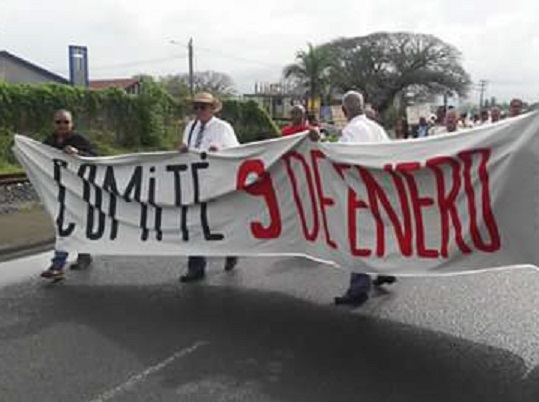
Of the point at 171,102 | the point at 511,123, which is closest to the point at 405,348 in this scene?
the point at 511,123

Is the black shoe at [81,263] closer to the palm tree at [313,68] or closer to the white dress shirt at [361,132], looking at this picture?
the white dress shirt at [361,132]

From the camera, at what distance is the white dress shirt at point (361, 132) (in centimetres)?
605

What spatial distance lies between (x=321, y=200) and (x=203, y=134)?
1.77 m

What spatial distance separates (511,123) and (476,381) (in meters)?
1.65

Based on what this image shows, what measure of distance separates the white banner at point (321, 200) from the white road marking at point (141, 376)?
1.38 metres

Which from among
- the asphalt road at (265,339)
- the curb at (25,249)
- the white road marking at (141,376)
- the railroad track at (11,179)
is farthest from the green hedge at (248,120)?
the white road marking at (141,376)

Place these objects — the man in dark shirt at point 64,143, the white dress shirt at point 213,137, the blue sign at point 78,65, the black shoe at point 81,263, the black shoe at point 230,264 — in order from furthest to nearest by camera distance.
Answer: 1. the blue sign at point 78,65
2. the black shoe at point 81,263
3. the black shoe at point 230,264
4. the man in dark shirt at point 64,143
5. the white dress shirt at point 213,137

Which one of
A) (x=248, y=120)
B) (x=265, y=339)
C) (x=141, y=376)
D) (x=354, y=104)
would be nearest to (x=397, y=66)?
(x=248, y=120)

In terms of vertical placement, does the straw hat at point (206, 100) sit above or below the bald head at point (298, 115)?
above

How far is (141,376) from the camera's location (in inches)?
179

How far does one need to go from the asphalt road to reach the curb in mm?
1133

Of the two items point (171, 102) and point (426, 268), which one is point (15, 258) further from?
point (171, 102)

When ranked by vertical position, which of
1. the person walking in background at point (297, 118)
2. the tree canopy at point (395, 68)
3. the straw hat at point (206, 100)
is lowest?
the person walking in background at point (297, 118)

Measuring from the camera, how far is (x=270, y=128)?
3300 centimetres
